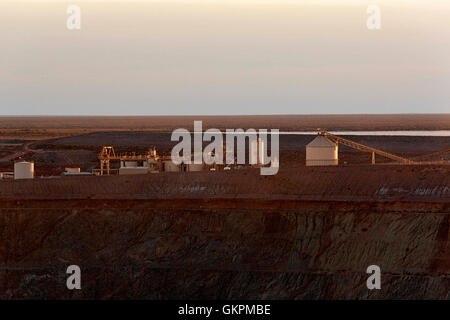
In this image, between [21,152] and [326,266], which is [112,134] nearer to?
[21,152]

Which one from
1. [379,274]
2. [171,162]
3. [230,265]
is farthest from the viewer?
[171,162]

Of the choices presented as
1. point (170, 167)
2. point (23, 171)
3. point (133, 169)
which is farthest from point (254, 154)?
point (23, 171)

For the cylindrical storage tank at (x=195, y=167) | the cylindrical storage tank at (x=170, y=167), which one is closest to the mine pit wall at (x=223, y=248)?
the cylindrical storage tank at (x=195, y=167)

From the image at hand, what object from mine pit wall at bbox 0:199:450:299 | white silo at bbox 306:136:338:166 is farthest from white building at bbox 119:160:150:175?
white silo at bbox 306:136:338:166

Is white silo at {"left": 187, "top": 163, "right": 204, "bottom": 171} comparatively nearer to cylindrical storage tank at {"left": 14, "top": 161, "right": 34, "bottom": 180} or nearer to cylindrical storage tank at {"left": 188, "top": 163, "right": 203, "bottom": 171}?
cylindrical storage tank at {"left": 188, "top": 163, "right": 203, "bottom": 171}
